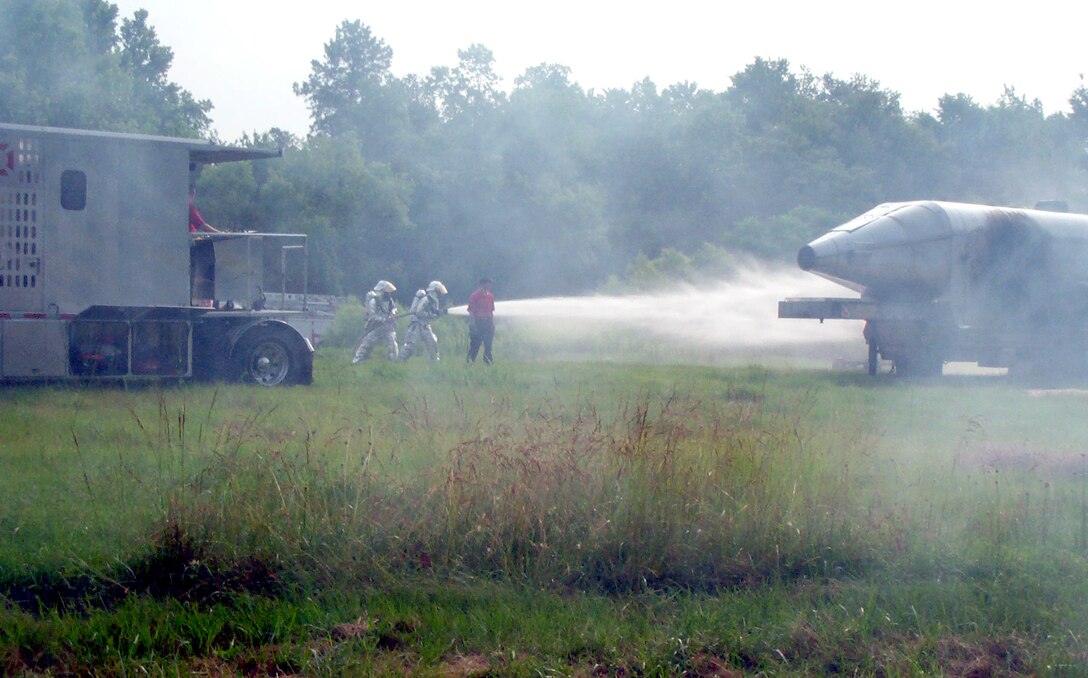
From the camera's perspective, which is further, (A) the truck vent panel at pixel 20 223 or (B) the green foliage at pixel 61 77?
(B) the green foliage at pixel 61 77

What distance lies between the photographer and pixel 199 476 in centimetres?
665

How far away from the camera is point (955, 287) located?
18031mm

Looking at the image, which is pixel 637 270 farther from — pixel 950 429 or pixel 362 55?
pixel 362 55

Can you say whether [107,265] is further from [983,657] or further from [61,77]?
[61,77]

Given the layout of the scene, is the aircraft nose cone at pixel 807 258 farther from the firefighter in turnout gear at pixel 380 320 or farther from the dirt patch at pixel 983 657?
the dirt patch at pixel 983 657

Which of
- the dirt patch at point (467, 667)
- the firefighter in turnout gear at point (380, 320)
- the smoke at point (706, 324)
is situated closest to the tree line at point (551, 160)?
the smoke at point (706, 324)

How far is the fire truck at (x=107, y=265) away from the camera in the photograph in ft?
43.9

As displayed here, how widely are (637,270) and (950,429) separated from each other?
87.8 feet

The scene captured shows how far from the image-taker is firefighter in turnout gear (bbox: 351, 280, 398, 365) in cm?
2048

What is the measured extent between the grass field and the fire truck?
5.52 m

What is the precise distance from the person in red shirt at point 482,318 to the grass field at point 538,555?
427 inches

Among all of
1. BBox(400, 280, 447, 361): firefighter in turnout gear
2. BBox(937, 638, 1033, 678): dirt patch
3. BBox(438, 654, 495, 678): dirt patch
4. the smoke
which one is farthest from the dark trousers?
BBox(937, 638, 1033, 678): dirt patch

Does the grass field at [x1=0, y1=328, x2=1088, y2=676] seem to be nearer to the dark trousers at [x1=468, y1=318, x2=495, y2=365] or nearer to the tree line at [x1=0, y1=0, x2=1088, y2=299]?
the dark trousers at [x1=468, y1=318, x2=495, y2=365]

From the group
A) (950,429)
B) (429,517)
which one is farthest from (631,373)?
(429,517)
